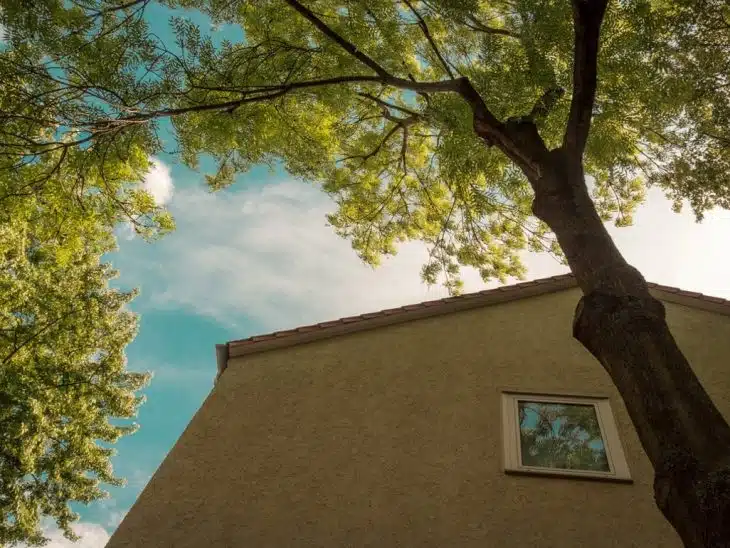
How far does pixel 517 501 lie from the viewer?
4.94 meters

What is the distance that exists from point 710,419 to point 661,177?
6.18 metres

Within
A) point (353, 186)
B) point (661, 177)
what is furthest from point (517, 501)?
A: point (353, 186)

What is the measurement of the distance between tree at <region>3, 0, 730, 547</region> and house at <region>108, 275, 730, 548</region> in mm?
2165

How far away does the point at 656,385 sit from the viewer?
95.4 inches

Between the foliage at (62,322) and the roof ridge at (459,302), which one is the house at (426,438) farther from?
the foliage at (62,322)

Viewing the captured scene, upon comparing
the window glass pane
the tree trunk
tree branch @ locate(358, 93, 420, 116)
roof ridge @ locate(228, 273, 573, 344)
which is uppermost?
tree branch @ locate(358, 93, 420, 116)

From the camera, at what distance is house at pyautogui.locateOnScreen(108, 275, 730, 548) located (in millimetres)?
4801

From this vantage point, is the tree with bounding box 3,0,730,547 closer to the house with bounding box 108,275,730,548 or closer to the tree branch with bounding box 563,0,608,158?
the tree branch with bounding box 563,0,608,158

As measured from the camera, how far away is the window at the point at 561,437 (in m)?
5.27

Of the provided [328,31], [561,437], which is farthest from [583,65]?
[561,437]

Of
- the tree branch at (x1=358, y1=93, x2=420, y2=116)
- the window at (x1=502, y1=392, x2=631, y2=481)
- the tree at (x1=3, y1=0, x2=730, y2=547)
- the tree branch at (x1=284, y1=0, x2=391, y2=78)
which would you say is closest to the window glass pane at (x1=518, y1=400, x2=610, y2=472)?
Result: the window at (x1=502, y1=392, x2=631, y2=481)


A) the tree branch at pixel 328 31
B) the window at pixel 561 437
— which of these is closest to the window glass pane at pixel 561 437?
the window at pixel 561 437

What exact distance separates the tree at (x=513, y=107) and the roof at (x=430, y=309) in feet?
4.88

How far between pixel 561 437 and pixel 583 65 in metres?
4.17
